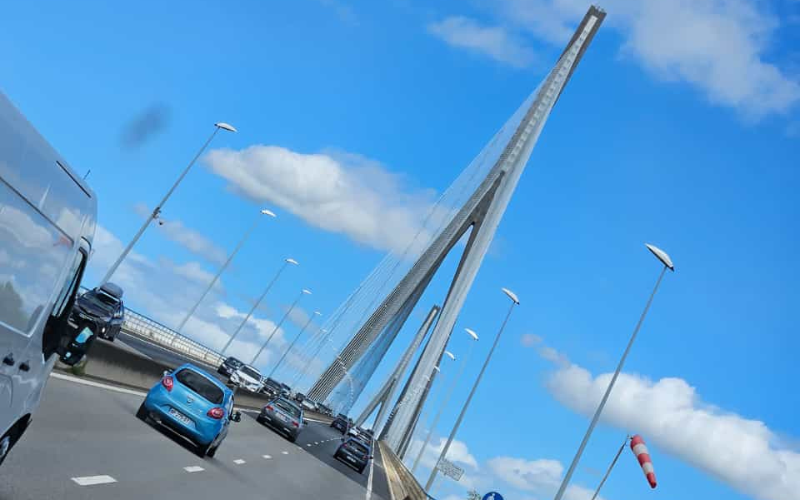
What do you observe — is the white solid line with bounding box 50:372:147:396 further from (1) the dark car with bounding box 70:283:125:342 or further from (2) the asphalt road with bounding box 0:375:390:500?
(1) the dark car with bounding box 70:283:125:342

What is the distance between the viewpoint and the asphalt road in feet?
34.0

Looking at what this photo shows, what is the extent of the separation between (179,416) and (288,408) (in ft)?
63.5

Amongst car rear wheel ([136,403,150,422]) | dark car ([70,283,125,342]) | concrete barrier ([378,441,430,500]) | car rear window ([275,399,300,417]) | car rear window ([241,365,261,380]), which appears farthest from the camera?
car rear window ([241,365,261,380])

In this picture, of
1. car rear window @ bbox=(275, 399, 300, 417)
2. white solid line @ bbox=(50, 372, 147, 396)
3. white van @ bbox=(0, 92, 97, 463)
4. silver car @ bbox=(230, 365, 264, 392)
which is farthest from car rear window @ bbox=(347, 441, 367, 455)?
white van @ bbox=(0, 92, 97, 463)

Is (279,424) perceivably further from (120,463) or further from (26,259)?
(26,259)

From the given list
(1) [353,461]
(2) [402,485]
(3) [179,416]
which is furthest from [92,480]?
(1) [353,461]

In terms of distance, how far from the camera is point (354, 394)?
106250 millimetres

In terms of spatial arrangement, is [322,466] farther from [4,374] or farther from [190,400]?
[4,374]

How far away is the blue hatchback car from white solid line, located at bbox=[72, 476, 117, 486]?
24.1 feet

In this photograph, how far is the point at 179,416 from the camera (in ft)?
63.0

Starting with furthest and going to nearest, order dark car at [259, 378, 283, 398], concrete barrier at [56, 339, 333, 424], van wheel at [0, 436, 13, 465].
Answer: dark car at [259, 378, 283, 398] < concrete barrier at [56, 339, 333, 424] < van wheel at [0, 436, 13, 465]

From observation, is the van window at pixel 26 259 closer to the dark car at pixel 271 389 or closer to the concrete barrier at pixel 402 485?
the concrete barrier at pixel 402 485

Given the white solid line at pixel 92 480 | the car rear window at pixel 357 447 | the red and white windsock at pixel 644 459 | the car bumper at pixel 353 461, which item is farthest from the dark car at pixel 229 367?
the white solid line at pixel 92 480

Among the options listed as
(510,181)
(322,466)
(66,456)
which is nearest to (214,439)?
(66,456)
